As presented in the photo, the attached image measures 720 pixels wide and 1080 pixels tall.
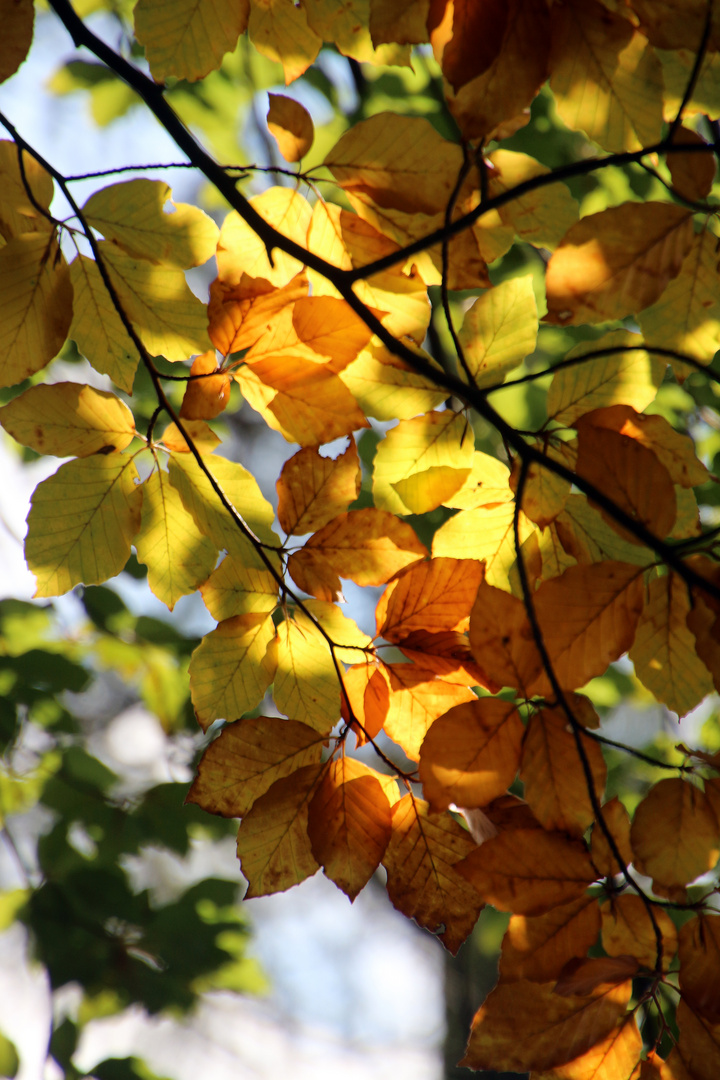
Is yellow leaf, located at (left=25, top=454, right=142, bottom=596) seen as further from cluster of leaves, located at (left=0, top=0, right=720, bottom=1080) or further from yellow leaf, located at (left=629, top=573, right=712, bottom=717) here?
yellow leaf, located at (left=629, top=573, right=712, bottom=717)

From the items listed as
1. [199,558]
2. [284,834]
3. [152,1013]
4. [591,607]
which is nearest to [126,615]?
[152,1013]

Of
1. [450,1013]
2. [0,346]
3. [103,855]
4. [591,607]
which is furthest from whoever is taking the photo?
[450,1013]

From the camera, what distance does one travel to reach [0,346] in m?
0.51

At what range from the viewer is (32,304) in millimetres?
507

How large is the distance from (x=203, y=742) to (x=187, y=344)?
115 centimetres

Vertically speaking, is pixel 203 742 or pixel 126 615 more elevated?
pixel 126 615

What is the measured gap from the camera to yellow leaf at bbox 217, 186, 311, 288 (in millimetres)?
543

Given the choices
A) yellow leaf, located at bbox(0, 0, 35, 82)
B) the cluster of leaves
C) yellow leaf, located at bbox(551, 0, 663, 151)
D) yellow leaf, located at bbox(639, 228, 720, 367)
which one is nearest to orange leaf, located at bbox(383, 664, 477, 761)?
the cluster of leaves

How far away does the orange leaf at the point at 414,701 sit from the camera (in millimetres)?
510

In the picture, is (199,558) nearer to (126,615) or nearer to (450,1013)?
(126,615)

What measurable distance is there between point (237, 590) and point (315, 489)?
0.11m

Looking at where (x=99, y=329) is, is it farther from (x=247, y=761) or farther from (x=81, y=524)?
(x=247, y=761)

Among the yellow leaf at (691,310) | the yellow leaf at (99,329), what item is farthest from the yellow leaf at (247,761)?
the yellow leaf at (691,310)

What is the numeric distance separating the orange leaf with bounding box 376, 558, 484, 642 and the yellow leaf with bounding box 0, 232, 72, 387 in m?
0.33
